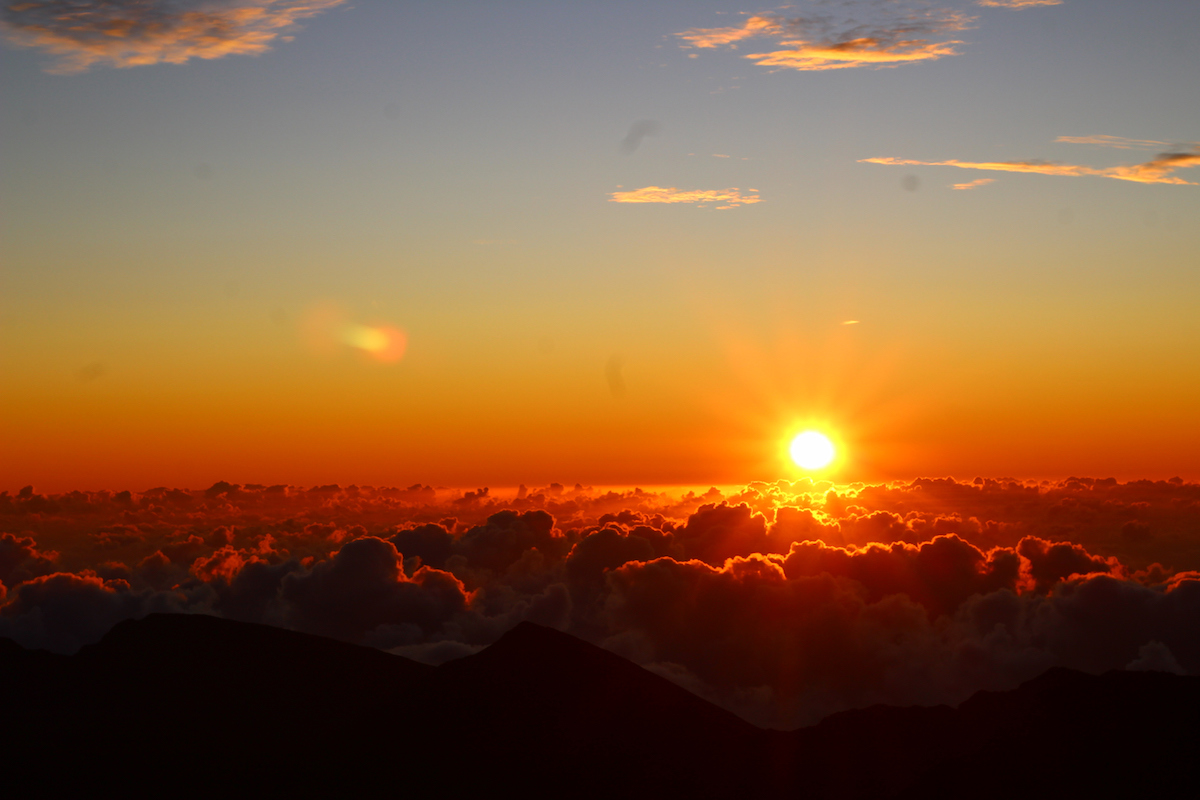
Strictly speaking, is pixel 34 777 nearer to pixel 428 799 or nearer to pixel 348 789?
pixel 348 789

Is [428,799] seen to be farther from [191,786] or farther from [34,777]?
[34,777]

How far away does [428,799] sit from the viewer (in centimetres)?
19625

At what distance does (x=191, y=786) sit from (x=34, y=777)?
3156 cm

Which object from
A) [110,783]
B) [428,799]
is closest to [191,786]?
[110,783]

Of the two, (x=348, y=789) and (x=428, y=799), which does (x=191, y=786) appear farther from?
(x=428, y=799)

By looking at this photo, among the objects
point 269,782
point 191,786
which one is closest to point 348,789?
point 269,782

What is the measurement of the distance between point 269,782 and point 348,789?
1614 cm

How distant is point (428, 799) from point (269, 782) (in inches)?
1275

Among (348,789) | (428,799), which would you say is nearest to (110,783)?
(348,789)

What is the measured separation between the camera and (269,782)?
199000 mm

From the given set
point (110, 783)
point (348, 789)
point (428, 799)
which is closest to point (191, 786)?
point (110, 783)

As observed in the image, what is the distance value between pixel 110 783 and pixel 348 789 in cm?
4615

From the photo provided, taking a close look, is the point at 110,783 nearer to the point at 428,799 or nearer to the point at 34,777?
the point at 34,777

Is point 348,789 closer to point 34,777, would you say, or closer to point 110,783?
point 110,783
